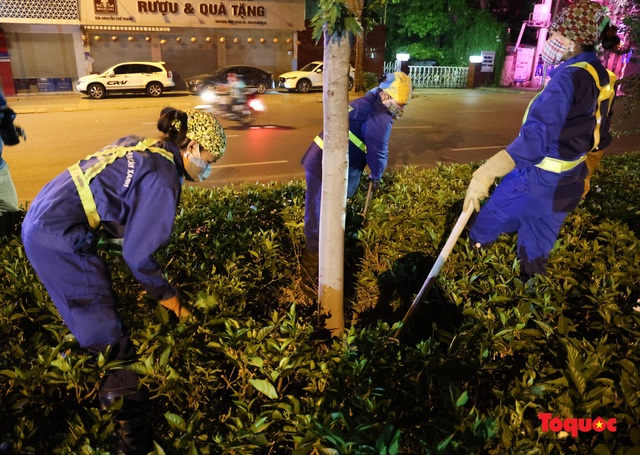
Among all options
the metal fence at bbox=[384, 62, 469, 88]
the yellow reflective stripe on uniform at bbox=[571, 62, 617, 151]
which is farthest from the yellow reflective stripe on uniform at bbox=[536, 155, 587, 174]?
the metal fence at bbox=[384, 62, 469, 88]

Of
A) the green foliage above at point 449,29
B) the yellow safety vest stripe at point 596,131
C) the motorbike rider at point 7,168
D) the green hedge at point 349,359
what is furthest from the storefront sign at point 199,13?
the yellow safety vest stripe at point 596,131

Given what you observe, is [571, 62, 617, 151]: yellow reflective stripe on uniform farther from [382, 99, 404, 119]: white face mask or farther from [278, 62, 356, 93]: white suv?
[278, 62, 356, 93]: white suv

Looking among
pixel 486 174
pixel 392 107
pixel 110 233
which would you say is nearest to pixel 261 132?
pixel 392 107

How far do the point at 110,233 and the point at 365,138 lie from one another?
236 centimetres

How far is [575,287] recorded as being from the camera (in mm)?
2998

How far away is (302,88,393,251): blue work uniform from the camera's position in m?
4.00

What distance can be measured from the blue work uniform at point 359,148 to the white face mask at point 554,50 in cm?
122

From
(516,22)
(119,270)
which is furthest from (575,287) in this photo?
(516,22)

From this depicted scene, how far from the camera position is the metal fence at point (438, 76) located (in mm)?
26812

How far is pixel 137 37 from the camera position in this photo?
911 inches

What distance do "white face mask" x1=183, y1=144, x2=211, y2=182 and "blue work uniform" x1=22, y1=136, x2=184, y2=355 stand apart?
11cm

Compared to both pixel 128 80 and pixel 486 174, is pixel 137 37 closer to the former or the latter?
pixel 128 80

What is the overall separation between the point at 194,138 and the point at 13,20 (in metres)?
22.7

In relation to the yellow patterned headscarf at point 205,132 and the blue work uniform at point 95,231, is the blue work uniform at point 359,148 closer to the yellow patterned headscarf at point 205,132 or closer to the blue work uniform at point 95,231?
the yellow patterned headscarf at point 205,132
